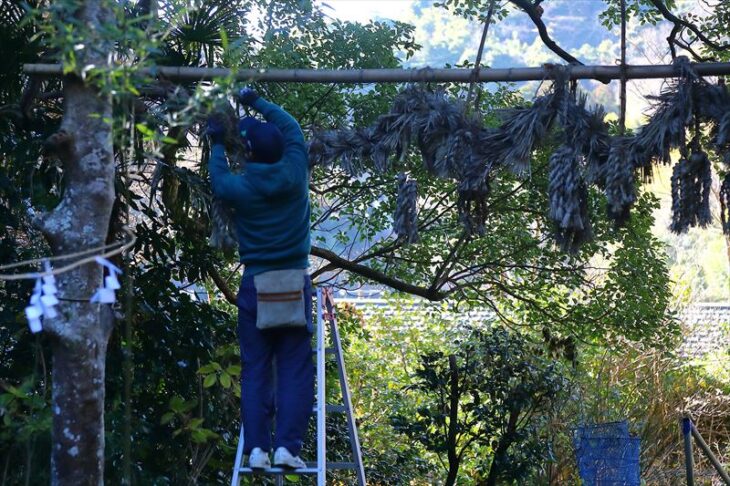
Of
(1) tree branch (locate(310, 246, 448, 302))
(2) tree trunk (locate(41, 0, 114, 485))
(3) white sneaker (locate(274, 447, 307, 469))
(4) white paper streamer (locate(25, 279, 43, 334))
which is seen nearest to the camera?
(4) white paper streamer (locate(25, 279, 43, 334))

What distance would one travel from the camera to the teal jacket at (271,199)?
3932 mm

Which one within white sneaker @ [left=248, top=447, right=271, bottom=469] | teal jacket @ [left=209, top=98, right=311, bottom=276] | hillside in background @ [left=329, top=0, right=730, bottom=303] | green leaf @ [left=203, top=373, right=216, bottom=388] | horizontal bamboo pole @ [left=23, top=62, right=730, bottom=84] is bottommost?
white sneaker @ [left=248, top=447, right=271, bottom=469]

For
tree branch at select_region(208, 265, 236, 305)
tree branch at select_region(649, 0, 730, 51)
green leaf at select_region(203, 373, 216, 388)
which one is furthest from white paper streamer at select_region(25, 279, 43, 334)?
tree branch at select_region(649, 0, 730, 51)

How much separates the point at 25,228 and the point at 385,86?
2488 millimetres

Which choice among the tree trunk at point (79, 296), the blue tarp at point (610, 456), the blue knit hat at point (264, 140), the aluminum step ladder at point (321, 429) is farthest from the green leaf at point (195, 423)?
the blue tarp at point (610, 456)

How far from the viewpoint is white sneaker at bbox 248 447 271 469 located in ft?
12.6

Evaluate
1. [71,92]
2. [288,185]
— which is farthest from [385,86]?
[71,92]

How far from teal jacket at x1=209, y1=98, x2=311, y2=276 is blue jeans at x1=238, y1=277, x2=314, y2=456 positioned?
0.40 feet

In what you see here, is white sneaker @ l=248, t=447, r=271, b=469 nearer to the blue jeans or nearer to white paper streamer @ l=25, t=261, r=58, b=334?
the blue jeans

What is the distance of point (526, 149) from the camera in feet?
14.3

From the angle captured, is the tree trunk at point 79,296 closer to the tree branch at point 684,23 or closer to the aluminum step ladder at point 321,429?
the aluminum step ladder at point 321,429

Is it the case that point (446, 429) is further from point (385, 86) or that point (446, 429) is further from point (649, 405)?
point (649, 405)

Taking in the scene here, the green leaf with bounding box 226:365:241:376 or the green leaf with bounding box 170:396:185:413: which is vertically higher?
the green leaf with bounding box 226:365:241:376

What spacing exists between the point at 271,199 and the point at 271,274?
0.29 meters
